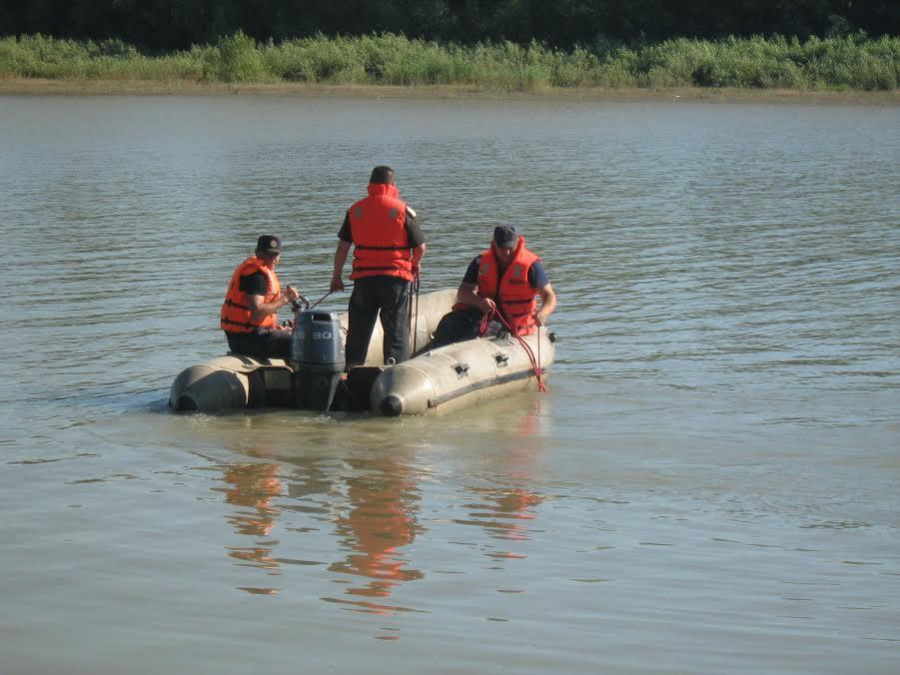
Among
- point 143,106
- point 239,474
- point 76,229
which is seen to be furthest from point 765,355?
point 143,106

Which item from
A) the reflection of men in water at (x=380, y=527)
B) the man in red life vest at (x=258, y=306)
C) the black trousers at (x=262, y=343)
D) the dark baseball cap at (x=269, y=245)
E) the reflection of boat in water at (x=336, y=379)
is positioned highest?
the dark baseball cap at (x=269, y=245)

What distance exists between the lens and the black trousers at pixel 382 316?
30.8ft

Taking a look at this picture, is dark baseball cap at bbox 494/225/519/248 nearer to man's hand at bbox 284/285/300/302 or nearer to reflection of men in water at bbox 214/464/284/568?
man's hand at bbox 284/285/300/302

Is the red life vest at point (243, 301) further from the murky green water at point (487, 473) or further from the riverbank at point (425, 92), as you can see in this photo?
the riverbank at point (425, 92)

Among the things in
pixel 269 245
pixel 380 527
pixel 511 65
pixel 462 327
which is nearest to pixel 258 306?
pixel 269 245

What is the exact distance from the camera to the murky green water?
5.38 meters

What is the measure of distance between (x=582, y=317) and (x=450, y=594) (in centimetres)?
665

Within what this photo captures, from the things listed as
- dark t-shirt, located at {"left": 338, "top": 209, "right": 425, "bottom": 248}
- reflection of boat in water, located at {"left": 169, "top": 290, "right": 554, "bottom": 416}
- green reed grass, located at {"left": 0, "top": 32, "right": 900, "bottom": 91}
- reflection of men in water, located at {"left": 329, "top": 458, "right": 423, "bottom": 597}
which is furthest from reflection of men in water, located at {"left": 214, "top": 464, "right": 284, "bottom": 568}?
green reed grass, located at {"left": 0, "top": 32, "right": 900, "bottom": 91}

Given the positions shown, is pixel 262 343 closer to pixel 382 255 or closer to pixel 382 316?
pixel 382 316

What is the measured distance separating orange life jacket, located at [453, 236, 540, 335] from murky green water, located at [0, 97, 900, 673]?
512 mm

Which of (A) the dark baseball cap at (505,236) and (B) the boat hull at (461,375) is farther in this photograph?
(A) the dark baseball cap at (505,236)

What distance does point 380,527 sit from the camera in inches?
265

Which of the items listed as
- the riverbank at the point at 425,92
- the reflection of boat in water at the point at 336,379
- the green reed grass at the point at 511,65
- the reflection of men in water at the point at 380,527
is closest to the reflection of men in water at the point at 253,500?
the reflection of men in water at the point at 380,527

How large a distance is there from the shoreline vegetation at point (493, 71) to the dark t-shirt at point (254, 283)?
31370mm
